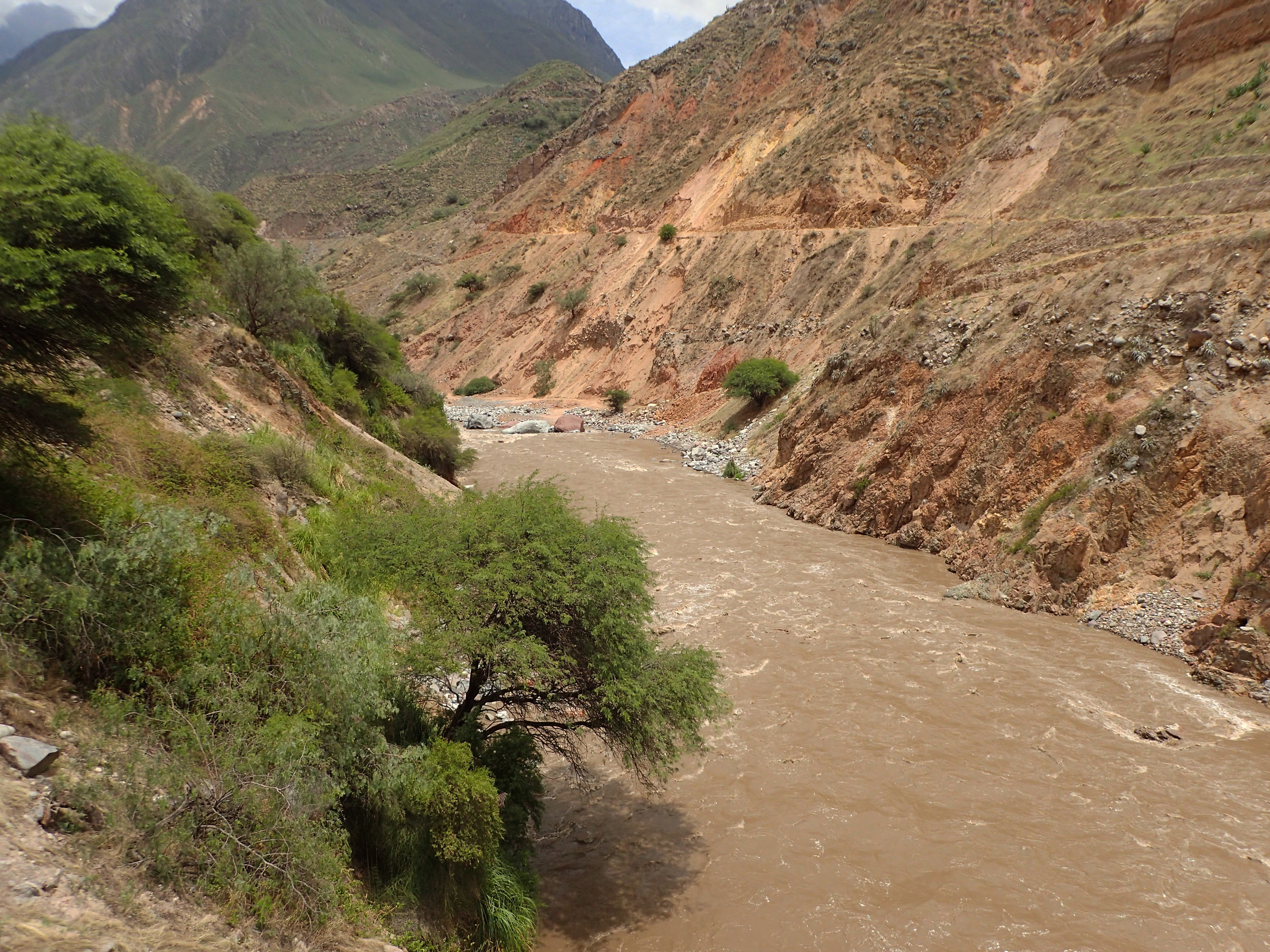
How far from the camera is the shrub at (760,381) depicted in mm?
27672

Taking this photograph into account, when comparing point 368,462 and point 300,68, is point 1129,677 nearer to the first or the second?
point 368,462

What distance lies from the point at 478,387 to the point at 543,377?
4.45m

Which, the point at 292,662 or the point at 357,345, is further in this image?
the point at 357,345

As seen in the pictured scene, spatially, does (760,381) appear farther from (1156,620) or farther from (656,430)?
(1156,620)

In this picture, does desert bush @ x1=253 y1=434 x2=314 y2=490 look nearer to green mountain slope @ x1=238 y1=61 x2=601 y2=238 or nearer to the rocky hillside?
the rocky hillside

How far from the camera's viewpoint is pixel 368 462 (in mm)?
13609

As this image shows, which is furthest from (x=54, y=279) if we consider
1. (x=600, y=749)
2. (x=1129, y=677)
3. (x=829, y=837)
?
(x=1129, y=677)

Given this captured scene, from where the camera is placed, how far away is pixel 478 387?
147ft

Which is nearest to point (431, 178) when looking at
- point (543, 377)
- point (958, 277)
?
point (543, 377)

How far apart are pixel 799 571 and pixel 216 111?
155 metres

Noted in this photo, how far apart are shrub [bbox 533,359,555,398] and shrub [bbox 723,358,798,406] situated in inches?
665

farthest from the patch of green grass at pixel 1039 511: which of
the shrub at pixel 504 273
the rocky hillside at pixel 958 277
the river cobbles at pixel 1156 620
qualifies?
→ the shrub at pixel 504 273

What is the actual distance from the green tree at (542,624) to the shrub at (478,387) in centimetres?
3855

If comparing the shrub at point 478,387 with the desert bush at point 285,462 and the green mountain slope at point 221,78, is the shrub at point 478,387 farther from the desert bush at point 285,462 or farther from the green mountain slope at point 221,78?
the green mountain slope at point 221,78
